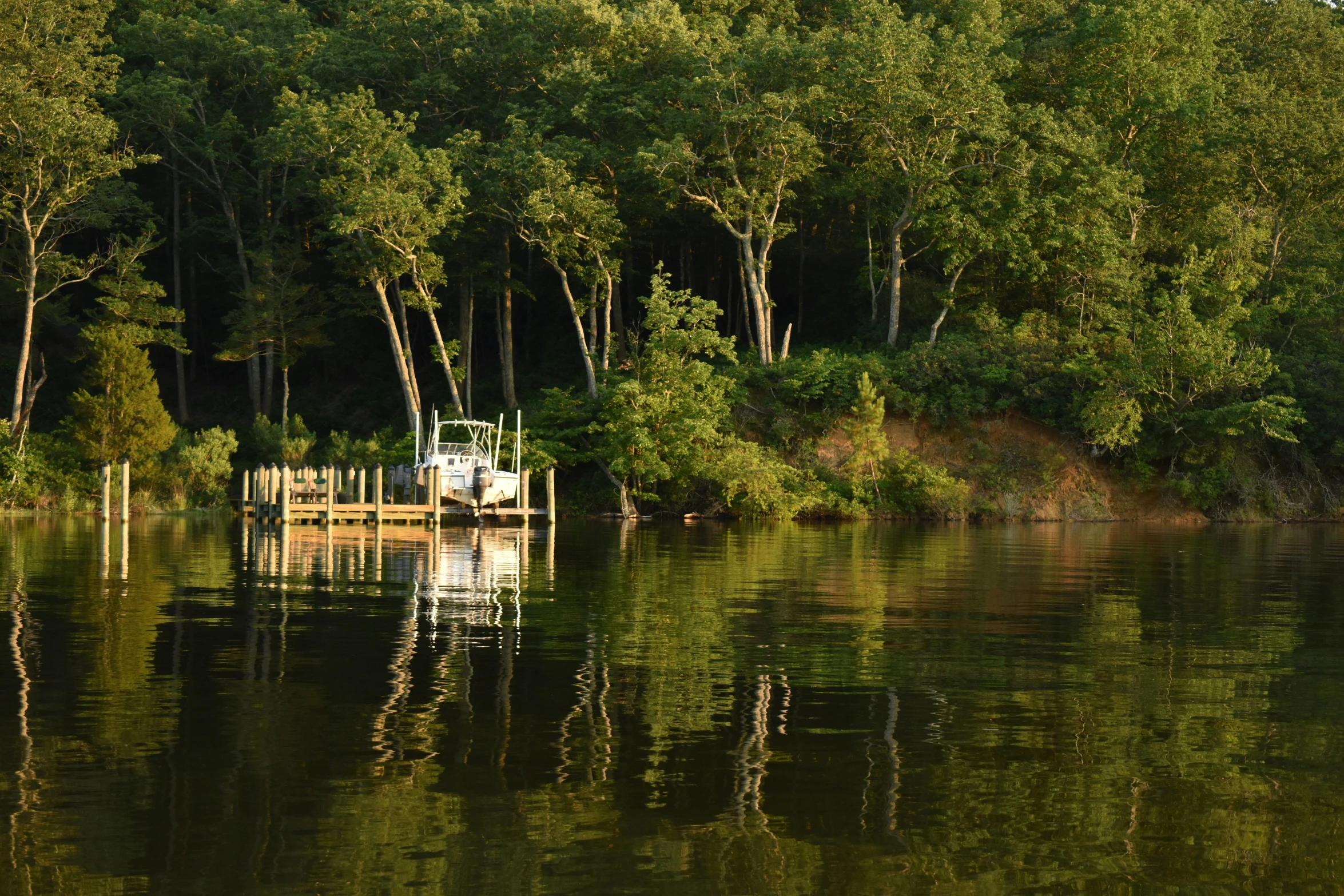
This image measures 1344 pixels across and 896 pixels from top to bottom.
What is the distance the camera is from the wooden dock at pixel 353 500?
41.3 metres

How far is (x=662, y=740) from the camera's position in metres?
10.1

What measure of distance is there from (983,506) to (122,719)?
42168 mm

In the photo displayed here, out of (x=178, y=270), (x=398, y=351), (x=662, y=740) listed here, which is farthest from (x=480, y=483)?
(x=662, y=740)

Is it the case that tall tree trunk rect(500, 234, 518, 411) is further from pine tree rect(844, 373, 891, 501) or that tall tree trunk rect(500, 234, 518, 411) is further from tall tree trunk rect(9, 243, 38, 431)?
tall tree trunk rect(9, 243, 38, 431)

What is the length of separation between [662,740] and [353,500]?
38672mm

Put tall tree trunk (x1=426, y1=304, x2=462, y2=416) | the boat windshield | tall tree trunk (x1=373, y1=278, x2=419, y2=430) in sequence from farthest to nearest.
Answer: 1. tall tree trunk (x1=373, y1=278, x2=419, y2=430)
2. tall tree trunk (x1=426, y1=304, x2=462, y2=416)
3. the boat windshield

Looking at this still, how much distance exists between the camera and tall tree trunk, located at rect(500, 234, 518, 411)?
193ft

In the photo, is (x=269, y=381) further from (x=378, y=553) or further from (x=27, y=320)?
(x=378, y=553)

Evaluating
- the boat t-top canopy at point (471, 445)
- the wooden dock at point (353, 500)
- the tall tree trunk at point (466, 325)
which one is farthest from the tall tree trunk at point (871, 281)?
the wooden dock at point (353, 500)

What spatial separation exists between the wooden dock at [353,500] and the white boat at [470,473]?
16.2 inches

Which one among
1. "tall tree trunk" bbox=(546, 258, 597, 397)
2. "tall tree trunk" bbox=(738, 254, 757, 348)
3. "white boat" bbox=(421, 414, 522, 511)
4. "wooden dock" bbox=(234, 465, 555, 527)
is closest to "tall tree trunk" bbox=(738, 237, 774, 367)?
"tall tree trunk" bbox=(738, 254, 757, 348)

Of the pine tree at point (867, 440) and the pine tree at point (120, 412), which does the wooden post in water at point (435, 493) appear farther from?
the pine tree at point (867, 440)

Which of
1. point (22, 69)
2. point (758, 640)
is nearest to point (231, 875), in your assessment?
point (758, 640)

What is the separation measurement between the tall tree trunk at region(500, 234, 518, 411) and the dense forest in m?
0.33
